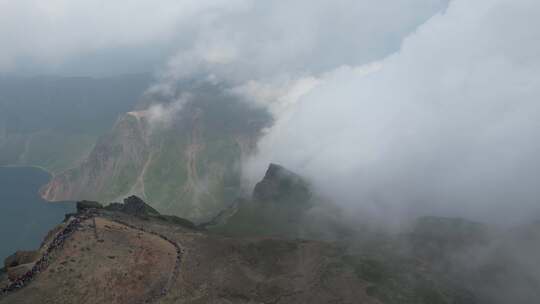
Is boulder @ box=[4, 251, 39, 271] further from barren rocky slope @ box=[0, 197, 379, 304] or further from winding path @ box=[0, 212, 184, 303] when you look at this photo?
winding path @ box=[0, 212, 184, 303]

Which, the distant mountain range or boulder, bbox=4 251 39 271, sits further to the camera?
boulder, bbox=4 251 39 271

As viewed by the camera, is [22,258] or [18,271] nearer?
[18,271]

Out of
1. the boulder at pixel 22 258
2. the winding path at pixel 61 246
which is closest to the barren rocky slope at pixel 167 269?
the winding path at pixel 61 246

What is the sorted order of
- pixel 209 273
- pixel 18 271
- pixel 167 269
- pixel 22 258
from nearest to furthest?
pixel 18 271 < pixel 167 269 < pixel 209 273 < pixel 22 258

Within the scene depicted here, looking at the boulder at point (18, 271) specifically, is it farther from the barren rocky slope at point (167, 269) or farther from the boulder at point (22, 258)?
the boulder at point (22, 258)

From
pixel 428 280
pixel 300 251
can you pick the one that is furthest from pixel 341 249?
pixel 428 280

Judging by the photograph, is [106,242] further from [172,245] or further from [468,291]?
[468,291]

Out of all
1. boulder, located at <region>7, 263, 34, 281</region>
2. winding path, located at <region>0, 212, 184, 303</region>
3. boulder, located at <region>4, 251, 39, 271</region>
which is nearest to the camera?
winding path, located at <region>0, 212, 184, 303</region>

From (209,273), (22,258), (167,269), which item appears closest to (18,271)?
(22,258)

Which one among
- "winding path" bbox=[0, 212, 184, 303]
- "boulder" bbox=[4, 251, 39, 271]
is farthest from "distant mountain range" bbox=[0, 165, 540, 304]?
"boulder" bbox=[4, 251, 39, 271]

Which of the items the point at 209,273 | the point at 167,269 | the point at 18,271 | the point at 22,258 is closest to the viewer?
the point at 18,271

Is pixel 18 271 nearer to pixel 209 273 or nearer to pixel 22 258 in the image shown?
pixel 22 258
